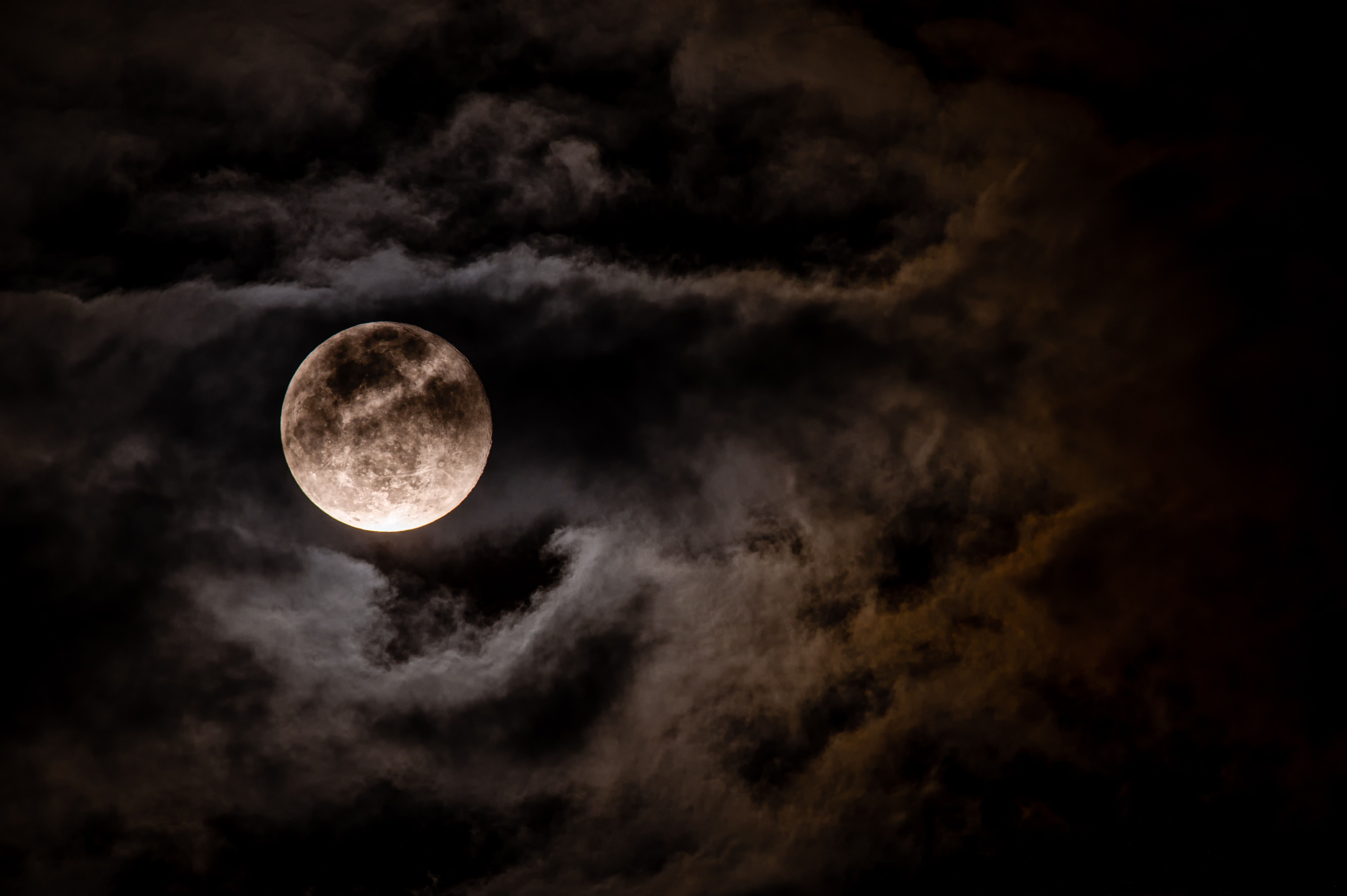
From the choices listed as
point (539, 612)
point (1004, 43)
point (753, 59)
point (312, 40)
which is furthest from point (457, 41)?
point (539, 612)

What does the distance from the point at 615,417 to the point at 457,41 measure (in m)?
2.05

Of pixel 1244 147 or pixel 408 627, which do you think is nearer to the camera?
pixel 1244 147

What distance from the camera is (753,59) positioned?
119 inches

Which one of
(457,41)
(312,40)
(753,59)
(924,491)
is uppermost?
(312,40)

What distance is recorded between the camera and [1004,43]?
296 centimetres

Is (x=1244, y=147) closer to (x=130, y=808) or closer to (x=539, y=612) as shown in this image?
(x=539, y=612)

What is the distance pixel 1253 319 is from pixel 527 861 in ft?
14.7

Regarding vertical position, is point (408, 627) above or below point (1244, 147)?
below

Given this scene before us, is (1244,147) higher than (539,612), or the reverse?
(1244,147)

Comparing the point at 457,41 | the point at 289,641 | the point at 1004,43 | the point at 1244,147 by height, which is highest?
the point at 457,41

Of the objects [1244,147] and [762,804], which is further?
[762,804]

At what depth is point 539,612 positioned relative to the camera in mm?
3145

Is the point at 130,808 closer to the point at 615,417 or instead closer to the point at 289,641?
the point at 289,641

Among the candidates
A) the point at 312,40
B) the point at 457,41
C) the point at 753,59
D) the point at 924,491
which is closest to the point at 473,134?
the point at 457,41
